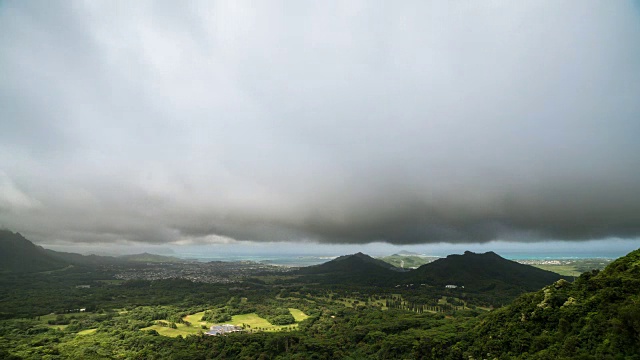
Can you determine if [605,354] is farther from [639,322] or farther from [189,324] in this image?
[189,324]

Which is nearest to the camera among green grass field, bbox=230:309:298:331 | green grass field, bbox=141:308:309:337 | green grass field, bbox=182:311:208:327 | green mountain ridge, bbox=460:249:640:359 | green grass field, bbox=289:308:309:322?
green mountain ridge, bbox=460:249:640:359

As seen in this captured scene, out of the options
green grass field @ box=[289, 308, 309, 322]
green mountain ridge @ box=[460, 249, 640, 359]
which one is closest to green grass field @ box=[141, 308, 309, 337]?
green grass field @ box=[289, 308, 309, 322]

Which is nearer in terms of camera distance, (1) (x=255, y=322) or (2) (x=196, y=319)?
(1) (x=255, y=322)

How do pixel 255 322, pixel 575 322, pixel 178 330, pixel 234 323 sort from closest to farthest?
pixel 575 322 → pixel 178 330 → pixel 234 323 → pixel 255 322

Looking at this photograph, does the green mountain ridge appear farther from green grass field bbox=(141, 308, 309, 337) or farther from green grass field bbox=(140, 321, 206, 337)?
green grass field bbox=(140, 321, 206, 337)

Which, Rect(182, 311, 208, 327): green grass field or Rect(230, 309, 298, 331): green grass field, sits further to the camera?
Rect(182, 311, 208, 327): green grass field

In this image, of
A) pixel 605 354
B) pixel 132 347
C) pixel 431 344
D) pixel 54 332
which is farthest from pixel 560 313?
pixel 54 332

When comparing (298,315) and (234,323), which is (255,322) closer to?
(234,323)

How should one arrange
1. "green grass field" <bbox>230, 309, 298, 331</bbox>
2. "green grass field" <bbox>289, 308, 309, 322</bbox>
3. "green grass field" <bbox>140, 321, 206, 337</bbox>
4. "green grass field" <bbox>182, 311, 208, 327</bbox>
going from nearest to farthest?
"green grass field" <bbox>140, 321, 206, 337</bbox>
"green grass field" <bbox>230, 309, 298, 331</bbox>
"green grass field" <bbox>182, 311, 208, 327</bbox>
"green grass field" <bbox>289, 308, 309, 322</bbox>

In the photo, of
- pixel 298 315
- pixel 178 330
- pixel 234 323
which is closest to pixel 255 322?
pixel 234 323

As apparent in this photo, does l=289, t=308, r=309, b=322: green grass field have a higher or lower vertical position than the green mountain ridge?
lower

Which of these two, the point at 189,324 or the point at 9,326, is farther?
the point at 189,324
